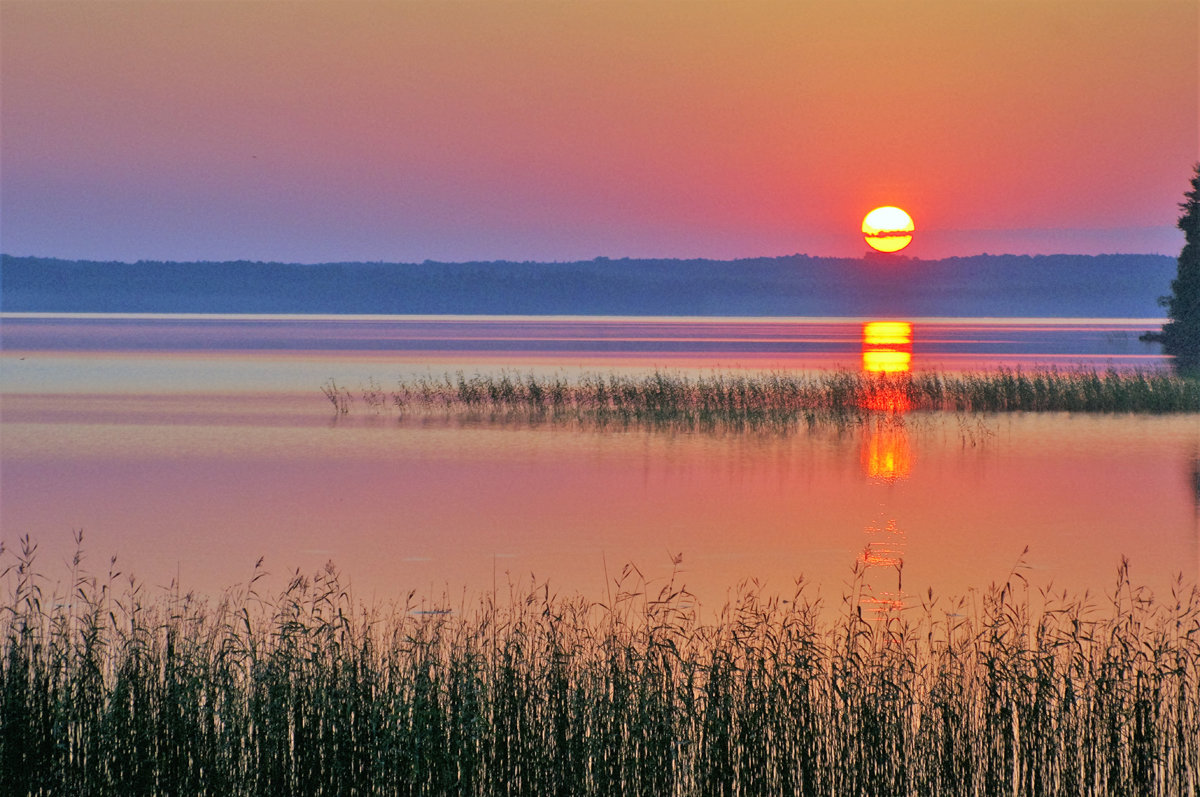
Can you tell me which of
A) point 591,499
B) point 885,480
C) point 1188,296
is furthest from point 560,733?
point 1188,296

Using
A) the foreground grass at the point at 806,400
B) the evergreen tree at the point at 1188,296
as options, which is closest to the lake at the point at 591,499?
the foreground grass at the point at 806,400

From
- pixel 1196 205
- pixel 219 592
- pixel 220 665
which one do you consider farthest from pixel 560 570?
pixel 1196 205

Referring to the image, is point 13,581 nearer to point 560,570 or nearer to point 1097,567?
point 560,570

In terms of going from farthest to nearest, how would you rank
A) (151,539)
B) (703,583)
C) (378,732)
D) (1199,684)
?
1. (151,539)
2. (703,583)
3. (1199,684)
4. (378,732)

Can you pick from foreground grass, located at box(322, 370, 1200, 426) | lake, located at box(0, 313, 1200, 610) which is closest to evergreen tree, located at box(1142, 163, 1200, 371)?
foreground grass, located at box(322, 370, 1200, 426)

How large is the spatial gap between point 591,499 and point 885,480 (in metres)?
6.02

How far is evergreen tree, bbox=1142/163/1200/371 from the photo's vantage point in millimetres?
62094

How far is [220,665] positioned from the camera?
30.6 ft

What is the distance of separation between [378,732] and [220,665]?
1999 millimetres

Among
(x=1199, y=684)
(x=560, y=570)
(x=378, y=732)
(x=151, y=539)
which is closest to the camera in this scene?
(x=378, y=732)

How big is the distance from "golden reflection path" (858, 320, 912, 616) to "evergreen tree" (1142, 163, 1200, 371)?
28866mm

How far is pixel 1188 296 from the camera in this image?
6406 centimetres

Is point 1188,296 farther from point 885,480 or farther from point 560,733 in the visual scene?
point 560,733

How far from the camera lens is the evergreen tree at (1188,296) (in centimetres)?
6209
